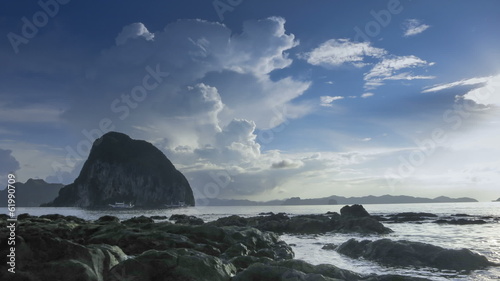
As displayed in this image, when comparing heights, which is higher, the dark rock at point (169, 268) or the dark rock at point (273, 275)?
the dark rock at point (169, 268)

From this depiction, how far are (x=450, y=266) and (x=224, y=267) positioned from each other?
47.0ft

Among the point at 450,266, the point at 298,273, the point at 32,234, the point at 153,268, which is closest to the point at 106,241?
the point at 32,234

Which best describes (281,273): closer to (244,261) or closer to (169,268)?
(169,268)

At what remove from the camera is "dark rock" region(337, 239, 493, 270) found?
18875 mm

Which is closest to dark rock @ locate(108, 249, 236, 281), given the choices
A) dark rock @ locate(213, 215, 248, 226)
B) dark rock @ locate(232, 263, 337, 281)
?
dark rock @ locate(232, 263, 337, 281)

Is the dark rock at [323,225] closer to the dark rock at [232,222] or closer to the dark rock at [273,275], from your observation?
the dark rock at [232,222]

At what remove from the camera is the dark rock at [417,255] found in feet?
61.9

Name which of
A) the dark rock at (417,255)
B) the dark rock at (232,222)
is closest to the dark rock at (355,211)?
the dark rock at (232,222)

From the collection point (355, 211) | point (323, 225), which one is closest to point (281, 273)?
point (323, 225)

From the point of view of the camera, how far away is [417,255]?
20422 mm

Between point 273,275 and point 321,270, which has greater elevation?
point 273,275

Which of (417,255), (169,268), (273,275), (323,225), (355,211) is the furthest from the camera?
(355,211)

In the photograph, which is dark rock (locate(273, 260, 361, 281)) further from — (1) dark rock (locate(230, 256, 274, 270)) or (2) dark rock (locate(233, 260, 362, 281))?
(1) dark rock (locate(230, 256, 274, 270))

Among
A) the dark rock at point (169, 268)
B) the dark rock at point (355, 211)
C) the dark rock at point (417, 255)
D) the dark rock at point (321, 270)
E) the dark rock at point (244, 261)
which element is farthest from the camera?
the dark rock at point (355, 211)
